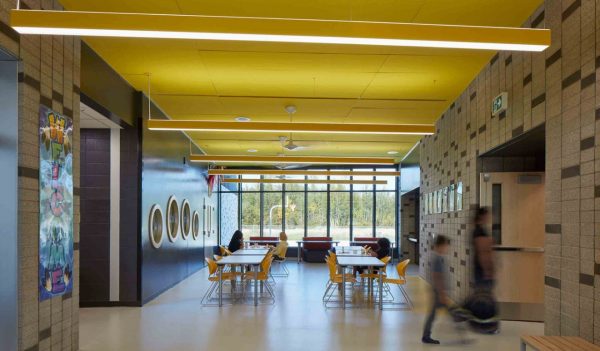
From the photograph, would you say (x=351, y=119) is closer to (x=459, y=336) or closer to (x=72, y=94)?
(x=459, y=336)

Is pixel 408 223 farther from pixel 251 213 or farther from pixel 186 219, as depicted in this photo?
pixel 186 219

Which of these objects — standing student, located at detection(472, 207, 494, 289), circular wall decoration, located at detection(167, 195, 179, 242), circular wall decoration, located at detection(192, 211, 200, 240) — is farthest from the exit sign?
circular wall decoration, located at detection(192, 211, 200, 240)

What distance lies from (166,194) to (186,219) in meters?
2.00

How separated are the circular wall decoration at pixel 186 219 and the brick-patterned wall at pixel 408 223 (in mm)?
8078

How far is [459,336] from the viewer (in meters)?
5.91

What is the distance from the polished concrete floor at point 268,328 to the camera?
5.66 m

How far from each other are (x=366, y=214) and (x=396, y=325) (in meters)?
11.8

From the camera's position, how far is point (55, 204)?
467 cm

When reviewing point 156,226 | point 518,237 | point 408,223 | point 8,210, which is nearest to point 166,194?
point 156,226

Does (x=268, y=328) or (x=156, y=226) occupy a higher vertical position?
(x=156, y=226)

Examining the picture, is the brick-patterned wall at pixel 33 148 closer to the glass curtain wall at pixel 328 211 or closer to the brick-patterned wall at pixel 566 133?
the brick-patterned wall at pixel 566 133

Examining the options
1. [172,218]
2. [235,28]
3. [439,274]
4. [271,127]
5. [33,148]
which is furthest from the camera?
[172,218]

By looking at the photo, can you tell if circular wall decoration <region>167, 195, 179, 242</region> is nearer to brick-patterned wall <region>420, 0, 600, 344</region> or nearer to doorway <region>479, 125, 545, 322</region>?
doorway <region>479, 125, 545, 322</region>

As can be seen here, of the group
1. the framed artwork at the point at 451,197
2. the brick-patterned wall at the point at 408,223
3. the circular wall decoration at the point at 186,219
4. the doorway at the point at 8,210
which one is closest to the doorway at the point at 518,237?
the framed artwork at the point at 451,197
